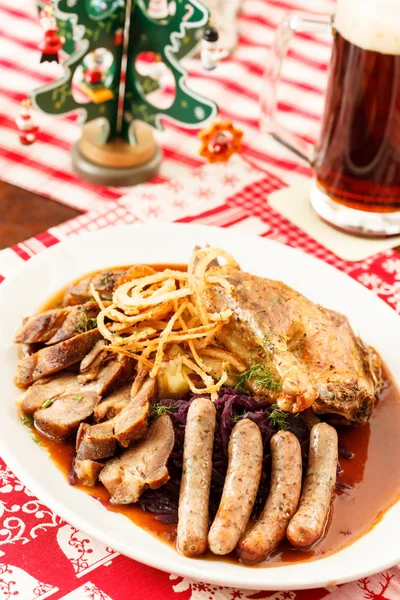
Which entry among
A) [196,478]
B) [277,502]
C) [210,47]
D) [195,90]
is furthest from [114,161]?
[277,502]

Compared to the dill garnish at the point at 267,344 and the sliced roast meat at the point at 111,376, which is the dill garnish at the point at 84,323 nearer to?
the sliced roast meat at the point at 111,376

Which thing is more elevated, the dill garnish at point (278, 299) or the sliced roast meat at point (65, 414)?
the dill garnish at point (278, 299)

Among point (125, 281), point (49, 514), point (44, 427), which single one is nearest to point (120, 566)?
point (49, 514)

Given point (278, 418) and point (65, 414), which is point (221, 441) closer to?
point (278, 418)

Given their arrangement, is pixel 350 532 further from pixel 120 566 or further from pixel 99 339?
pixel 99 339

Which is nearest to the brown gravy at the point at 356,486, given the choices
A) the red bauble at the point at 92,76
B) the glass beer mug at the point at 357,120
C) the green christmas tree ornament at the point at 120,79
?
the glass beer mug at the point at 357,120

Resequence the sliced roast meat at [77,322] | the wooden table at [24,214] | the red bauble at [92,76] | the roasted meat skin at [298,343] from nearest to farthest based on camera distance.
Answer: the roasted meat skin at [298,343] → the sliced roast meat at [77,322] → the wooden table at [24,214] → the red bauble at [92,76]

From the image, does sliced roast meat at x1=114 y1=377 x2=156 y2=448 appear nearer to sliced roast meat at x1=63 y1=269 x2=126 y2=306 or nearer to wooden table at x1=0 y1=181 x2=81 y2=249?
sliced roast meat at x1=63 y1=269 x2=126 y2=306

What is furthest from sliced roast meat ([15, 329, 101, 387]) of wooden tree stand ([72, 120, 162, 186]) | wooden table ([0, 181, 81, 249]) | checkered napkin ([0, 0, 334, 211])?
wooden tree stand ([72, 120, 162, 186])
